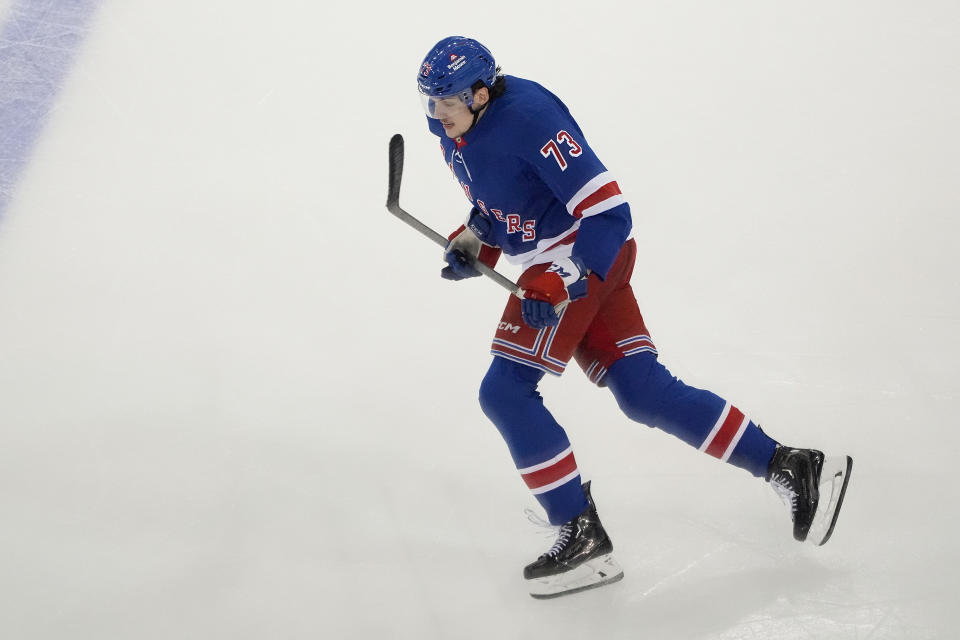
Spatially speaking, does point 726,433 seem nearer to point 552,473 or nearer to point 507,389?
point 552,473

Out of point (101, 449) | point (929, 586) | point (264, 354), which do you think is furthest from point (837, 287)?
point (101, 449)

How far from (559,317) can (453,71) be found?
2.07 feet

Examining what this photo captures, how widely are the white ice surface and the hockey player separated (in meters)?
0.20

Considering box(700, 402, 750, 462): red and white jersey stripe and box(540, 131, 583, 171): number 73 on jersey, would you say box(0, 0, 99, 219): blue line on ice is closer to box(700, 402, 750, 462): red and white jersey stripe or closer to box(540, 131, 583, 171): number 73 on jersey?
box(540, 131, 583, 171): number 73 on jersey

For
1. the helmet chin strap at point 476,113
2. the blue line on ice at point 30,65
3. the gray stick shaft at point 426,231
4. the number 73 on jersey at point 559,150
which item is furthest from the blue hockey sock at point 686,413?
the blue line on ice at point 30,65

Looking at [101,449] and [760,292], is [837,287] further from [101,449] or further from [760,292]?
[101,449]

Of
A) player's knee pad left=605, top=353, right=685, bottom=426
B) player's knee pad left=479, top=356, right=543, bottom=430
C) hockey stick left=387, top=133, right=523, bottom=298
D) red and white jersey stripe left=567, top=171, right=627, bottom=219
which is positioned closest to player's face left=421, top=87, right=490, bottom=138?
hockey stick left=387, top=133, right=523, bottom=298

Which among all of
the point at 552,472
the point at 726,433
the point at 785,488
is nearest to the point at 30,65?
the point at 552,472

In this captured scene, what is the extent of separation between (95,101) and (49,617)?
232cm

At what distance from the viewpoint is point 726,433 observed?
2.47 metres

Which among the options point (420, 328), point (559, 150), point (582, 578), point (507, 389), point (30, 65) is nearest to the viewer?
point (559, 150)

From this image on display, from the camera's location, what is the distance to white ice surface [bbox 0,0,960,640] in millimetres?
2545

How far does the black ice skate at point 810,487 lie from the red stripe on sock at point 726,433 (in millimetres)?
135

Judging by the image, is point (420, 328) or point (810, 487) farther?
point (420, 328)
